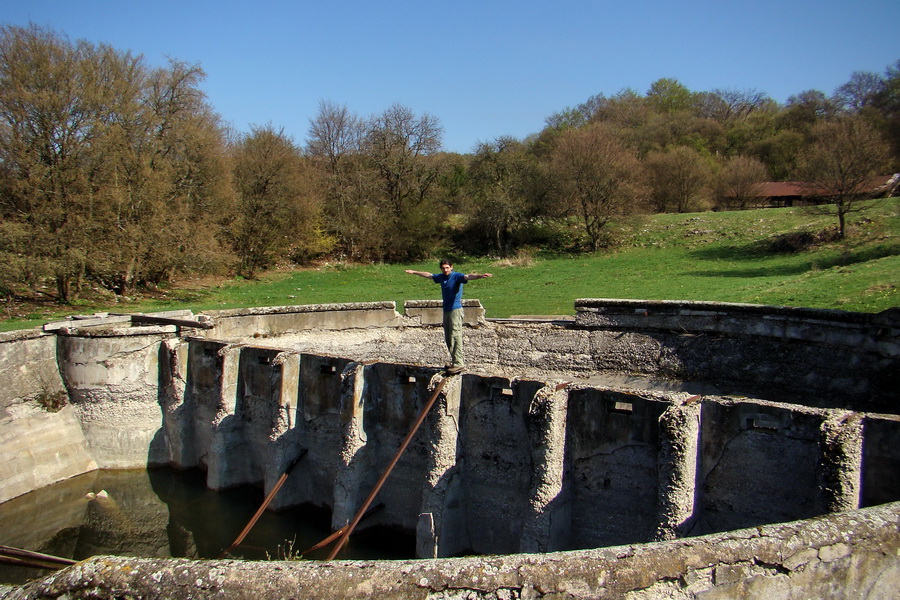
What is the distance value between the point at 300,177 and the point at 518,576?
108ft

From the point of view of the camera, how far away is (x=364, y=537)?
35.7 feet

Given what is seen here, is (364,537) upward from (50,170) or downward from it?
downward

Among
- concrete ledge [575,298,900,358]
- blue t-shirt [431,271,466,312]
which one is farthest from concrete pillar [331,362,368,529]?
concrete ledge [575,298,900,358]

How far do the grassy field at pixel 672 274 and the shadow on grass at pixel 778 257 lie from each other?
0.07 meters

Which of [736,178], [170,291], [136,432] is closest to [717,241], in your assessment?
[736,178]

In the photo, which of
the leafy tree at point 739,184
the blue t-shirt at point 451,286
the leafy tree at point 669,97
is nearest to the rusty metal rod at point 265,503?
the blue t-shirt at point 451,286

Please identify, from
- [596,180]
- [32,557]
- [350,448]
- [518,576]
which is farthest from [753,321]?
[596,180]

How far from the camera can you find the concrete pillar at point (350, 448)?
35.6ft

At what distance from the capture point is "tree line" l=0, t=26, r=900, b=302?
72.1 feet

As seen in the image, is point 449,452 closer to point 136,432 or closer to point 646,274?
point 136,432

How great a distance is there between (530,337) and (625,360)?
Answer: 82.5 inches

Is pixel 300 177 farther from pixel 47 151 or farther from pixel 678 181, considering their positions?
pixel 678 181

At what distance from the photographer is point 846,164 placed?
2573 centimetres

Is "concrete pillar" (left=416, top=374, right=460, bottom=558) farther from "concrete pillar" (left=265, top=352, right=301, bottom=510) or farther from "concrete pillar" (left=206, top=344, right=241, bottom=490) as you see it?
"concrete pillar" (left=206, top=344, right=241, bottom=490)
